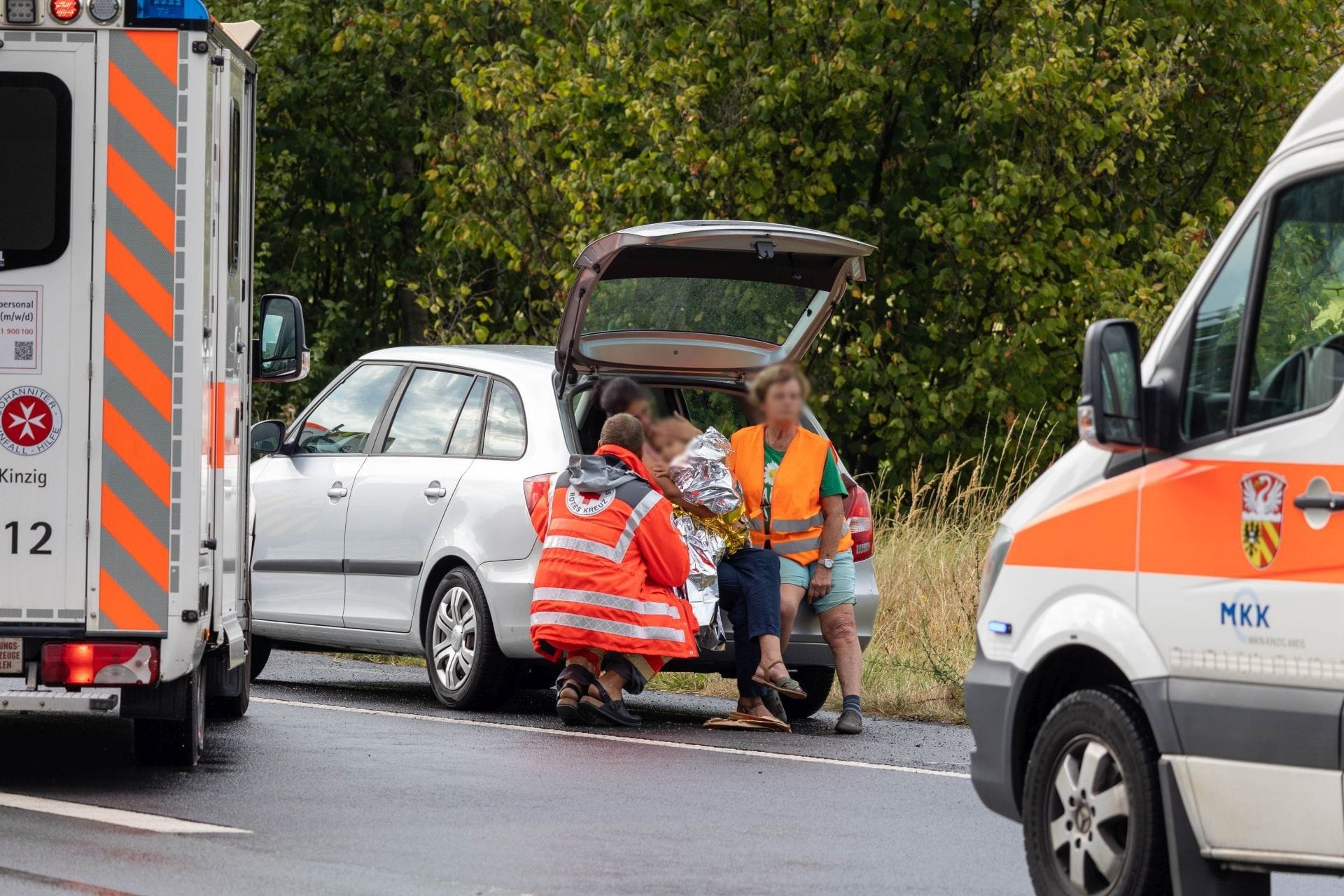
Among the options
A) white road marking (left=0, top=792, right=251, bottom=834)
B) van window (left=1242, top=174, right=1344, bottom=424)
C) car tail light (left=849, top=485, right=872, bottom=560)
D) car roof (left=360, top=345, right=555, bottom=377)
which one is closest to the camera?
van window (left=1242, top=174, right=1344, bottom=424)

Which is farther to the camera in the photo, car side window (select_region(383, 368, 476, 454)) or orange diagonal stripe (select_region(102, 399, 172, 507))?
car side window (select_region(383, 368, 476, 454))

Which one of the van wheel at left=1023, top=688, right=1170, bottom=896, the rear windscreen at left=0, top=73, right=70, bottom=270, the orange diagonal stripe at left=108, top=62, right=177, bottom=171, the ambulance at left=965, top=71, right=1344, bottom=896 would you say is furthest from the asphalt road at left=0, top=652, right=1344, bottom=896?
the orange diagonal stripe at left=108, top=62, right=177, bottom=171

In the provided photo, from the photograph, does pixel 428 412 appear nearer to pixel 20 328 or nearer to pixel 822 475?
pixel 822 475

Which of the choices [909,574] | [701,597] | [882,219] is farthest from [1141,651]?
[882,219]

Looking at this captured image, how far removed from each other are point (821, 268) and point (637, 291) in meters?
0.87

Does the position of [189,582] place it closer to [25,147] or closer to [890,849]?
[25,147]

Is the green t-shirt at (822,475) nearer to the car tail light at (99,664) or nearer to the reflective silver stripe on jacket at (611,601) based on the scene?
the reflective silver stripe on jacket at (611,601)

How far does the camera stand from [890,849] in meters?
7.25

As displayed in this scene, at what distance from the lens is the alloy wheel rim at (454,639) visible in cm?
1102

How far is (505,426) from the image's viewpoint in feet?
36.2

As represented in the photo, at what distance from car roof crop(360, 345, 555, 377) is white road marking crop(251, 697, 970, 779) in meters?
1.64

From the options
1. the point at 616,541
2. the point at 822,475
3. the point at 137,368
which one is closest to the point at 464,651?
the point at 616,541

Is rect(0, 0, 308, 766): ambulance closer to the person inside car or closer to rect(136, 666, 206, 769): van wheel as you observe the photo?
rect(136, 666, 206, 769): van wheel

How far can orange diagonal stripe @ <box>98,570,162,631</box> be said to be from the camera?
8.02 meters
